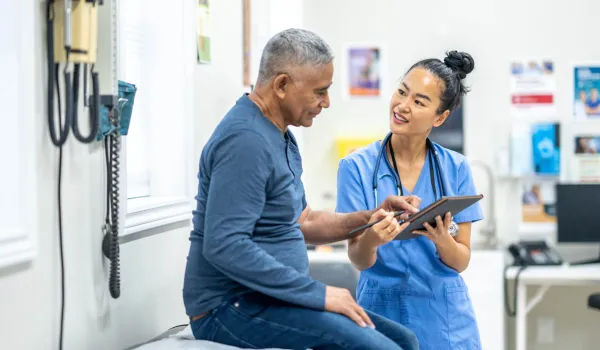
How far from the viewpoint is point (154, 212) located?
2.44 metres

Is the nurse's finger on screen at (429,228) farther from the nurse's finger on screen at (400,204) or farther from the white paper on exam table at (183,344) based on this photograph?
the white paper on exam table at (183,344)

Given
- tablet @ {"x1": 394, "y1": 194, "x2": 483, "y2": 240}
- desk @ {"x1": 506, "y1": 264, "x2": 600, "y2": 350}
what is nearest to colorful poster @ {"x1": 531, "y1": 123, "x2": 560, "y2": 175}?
desk @ {"x1": 506, "y1": 264, "x2": 600, "y2": 350}

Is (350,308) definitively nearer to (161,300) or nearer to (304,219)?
(304,219)

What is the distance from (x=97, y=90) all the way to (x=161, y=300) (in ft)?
2.75

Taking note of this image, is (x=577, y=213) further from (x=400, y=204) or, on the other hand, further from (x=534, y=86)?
(x=400, y=204)

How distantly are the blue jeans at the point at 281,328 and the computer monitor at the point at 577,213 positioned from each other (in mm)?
3069

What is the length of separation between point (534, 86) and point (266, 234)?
3.41 meters

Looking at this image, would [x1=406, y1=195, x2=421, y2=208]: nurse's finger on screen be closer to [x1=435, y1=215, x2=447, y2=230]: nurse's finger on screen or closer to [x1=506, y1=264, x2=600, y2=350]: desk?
[x1=435, y1=215, x2=447, y2=230]: nurse's finger on screen

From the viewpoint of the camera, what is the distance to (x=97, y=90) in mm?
1945

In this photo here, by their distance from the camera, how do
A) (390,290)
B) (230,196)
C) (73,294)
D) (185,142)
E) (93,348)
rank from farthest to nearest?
(185,142)
(390,290)
(93,348)
(73,294)
(230,196)

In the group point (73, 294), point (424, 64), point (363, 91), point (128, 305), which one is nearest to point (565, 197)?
point (363, 91)

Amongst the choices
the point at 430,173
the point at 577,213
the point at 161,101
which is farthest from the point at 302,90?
the point at 577,213

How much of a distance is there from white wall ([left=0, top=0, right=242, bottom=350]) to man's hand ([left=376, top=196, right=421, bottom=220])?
0.72 metres

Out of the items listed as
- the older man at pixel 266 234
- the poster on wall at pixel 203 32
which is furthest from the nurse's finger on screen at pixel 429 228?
the poster on wall at pixel 203 32
